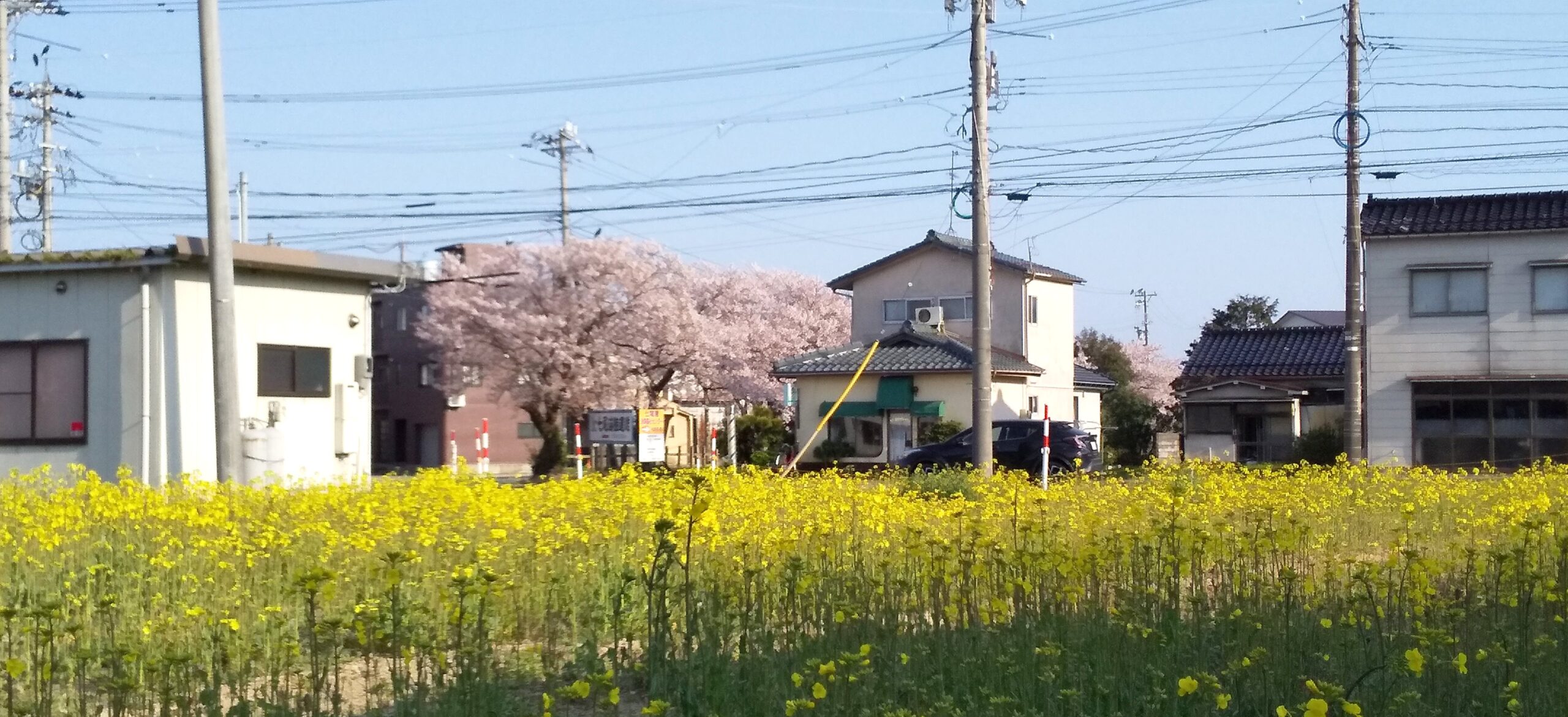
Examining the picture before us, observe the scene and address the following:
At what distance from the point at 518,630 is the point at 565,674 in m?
1.23

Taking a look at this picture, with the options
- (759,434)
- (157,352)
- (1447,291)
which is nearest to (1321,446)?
(1447,291)

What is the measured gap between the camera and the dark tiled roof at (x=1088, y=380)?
137 feet

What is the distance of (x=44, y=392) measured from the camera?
16.0 meters

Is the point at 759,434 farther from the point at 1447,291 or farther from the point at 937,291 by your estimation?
the point at 1447,291

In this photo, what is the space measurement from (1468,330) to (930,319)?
12889 millimetres

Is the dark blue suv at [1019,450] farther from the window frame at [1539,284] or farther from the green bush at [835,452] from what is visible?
the window frame at [1539,284]

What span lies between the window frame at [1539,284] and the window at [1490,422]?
1335 millimetres

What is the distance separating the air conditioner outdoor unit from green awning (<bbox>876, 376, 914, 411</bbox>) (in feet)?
9.29

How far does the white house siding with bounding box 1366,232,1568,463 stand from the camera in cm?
2722

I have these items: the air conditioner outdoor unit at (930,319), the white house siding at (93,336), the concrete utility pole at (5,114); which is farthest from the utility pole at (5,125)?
the air conditioner outdoor unit at (930,319)

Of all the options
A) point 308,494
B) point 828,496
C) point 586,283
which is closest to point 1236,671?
point 828,496

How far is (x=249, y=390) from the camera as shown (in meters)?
16.1

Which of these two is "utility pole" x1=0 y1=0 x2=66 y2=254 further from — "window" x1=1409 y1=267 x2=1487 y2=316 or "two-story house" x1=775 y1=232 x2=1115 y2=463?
"window" x1=1409 y1=267 x2=1487 y2=316

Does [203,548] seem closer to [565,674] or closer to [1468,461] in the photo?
[565,674]
